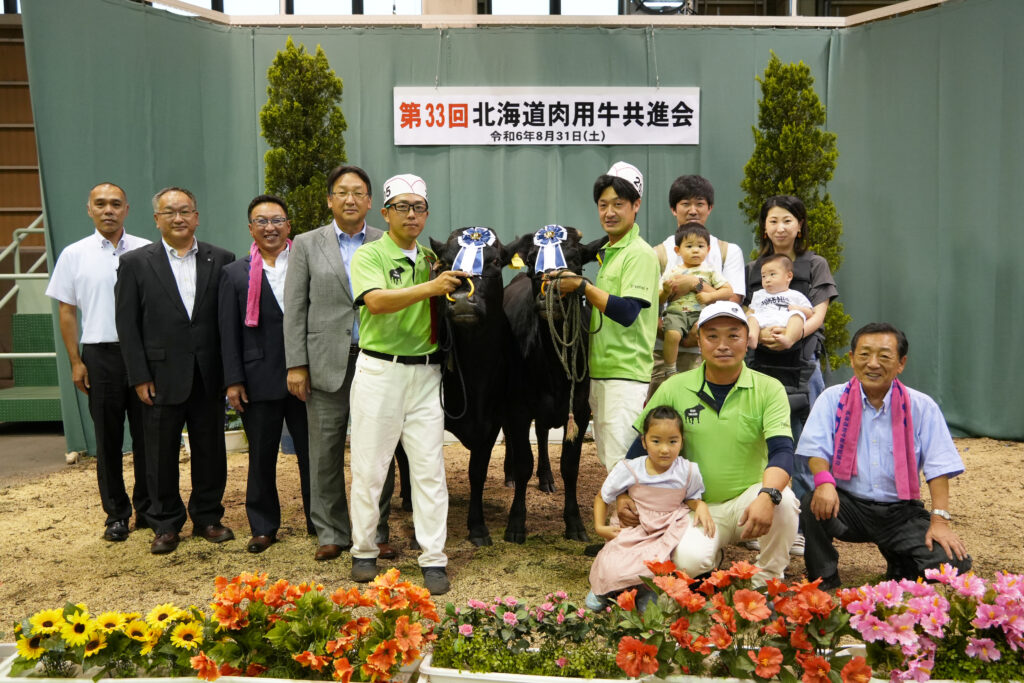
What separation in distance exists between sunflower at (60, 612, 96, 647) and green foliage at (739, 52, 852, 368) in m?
5.80

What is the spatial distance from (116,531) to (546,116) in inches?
189

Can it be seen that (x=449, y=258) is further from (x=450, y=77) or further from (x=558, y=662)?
(x=450, y=77)

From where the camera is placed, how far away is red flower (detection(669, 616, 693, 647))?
2.19 meters

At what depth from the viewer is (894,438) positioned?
10.4 ft

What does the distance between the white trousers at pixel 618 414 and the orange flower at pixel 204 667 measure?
1.90 m

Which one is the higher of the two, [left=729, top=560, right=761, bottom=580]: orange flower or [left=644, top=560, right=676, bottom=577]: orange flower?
[left=729, top=560, right=761, bottom=580]: orange flower

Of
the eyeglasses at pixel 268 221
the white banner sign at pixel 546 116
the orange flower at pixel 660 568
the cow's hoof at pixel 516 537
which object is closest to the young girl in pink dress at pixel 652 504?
the orange flower at pixel 660 568

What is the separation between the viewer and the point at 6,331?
29.2ft

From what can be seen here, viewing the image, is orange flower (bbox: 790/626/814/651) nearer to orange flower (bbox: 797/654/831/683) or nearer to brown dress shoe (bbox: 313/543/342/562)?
orange flower (bbox: 797/654/831/683)

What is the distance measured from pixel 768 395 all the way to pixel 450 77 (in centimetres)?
497

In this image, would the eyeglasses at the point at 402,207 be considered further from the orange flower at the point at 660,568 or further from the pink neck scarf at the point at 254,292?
the orange flower at the point at 660,568

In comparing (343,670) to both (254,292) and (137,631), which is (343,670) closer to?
(137,631)

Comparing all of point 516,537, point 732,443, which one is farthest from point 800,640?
point 516,537

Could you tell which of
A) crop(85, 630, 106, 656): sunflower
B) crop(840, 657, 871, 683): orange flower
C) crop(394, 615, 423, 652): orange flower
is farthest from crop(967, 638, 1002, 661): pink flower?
crop(85, 630, 106, 656): sunflower
